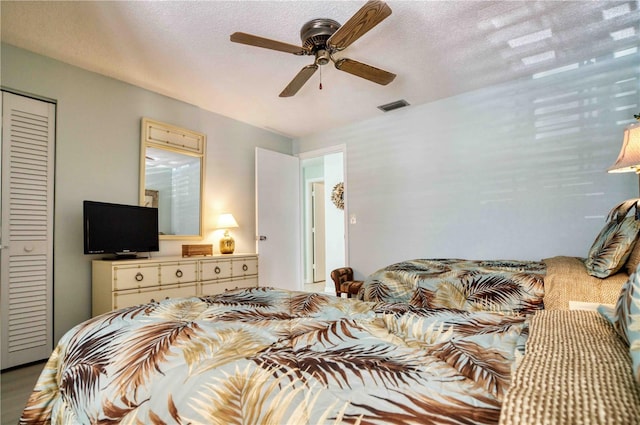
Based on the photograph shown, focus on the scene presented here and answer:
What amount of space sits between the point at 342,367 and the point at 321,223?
6.35 m

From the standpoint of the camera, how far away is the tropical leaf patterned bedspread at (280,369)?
62 cm

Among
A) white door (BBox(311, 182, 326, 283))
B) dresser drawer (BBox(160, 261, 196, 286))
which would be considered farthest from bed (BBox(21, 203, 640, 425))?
white door (BBox(311, 182, 326, 283))

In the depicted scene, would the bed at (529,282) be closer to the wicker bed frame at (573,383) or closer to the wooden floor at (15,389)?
the wicker bed frame at (573,383)

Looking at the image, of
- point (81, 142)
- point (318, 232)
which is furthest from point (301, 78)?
point (318, 232)

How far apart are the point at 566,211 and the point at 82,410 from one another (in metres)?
3.78

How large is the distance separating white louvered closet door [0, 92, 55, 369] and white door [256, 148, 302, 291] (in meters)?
2.21

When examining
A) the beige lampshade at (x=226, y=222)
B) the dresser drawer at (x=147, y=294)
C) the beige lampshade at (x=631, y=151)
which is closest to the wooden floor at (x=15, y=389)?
the dresser drawer at (x=147, y=294)

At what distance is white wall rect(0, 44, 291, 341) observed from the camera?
9.00 ft

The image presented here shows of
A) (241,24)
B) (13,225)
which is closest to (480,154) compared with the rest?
(241,24)

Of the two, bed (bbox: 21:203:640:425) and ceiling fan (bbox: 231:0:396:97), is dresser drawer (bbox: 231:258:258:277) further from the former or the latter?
bed (bbox: 21:203:640:425)

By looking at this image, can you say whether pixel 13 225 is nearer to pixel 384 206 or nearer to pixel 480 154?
pixel 384 206

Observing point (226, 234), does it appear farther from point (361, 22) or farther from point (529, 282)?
point (529, 282)

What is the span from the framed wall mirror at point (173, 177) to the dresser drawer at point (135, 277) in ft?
1.97

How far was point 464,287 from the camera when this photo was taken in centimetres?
205
